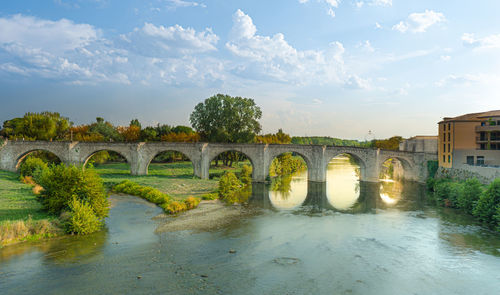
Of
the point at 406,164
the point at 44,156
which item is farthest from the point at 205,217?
the point at 406,164

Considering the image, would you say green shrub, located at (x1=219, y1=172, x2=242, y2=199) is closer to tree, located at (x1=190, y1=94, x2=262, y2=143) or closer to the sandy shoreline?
the sandy shoreline

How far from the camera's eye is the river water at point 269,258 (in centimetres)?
1518

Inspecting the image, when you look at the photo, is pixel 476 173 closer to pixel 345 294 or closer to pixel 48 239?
pixel 345 294

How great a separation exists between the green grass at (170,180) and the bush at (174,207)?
4.15 metres

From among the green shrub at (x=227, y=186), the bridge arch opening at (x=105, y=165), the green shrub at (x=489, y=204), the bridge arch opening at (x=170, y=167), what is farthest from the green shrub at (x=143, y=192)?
the green shrub at (x=489, y=204)

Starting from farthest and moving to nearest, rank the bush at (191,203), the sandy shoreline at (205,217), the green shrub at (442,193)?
1. the green shrub at (442,193)
2. the bush at (191,203)
3. the sandy shoreline at (205,217)

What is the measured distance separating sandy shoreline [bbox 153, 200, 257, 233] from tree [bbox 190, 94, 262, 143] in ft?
93.9

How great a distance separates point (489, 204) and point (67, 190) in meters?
37.7

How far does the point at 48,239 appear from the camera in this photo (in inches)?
784

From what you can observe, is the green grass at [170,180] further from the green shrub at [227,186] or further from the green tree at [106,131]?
the green tree at [106,131]

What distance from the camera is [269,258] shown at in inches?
748

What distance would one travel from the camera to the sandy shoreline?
2456 centimetres

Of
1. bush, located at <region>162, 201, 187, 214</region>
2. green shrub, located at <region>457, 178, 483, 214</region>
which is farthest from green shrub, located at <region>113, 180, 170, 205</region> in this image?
green shrub, located at <region>457, 178, 483, 214</region>

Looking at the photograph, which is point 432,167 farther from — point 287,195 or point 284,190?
point 287,195
